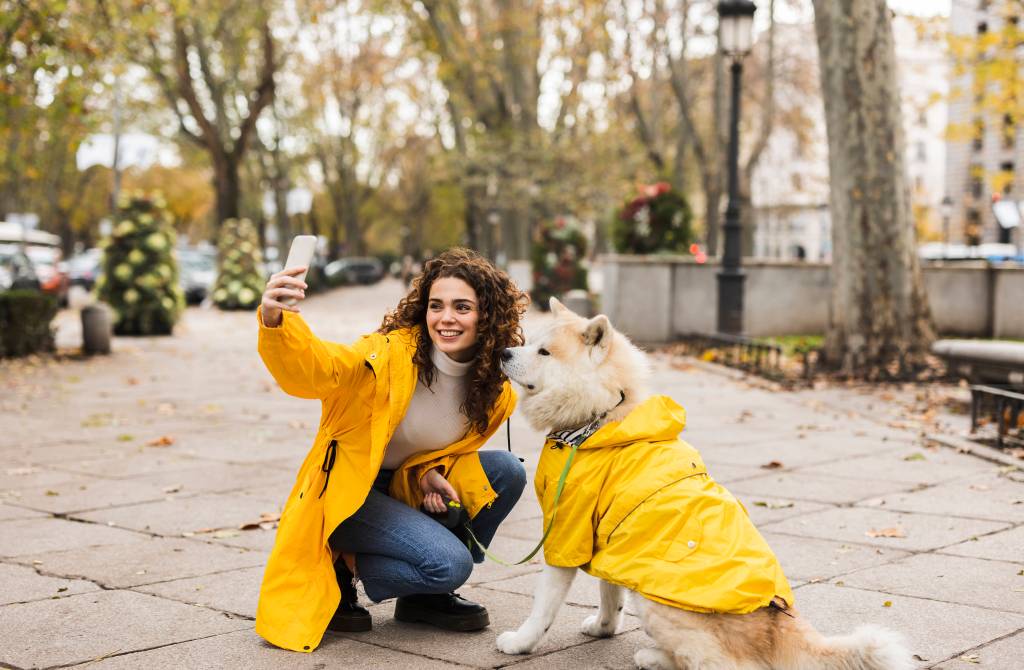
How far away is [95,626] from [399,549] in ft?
4.03

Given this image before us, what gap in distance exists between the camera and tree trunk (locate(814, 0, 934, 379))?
42.3 ft

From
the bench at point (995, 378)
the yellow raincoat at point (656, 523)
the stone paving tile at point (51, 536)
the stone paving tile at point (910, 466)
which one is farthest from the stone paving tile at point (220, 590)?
the bench at point (995, 378)

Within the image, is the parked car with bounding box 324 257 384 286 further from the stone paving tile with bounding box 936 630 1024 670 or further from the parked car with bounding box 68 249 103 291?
the stone paving tile with bounding box 936 630 1024 670

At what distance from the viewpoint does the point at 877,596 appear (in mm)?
4680

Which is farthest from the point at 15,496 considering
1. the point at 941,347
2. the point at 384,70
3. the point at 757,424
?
the point at 384,70

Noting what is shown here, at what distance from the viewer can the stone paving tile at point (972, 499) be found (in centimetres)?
621

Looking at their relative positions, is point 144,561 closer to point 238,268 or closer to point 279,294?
point 279,294

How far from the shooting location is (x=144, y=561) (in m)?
5.32

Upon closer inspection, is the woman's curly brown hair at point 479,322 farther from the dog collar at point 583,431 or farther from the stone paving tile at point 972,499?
the stone paving tile at point 972,499

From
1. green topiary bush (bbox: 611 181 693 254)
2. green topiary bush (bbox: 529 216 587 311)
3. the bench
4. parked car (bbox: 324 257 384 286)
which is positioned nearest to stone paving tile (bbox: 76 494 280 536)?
the bench

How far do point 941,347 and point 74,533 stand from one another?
8.06m

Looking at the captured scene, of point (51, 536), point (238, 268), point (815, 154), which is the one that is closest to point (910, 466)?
point (51, 536)

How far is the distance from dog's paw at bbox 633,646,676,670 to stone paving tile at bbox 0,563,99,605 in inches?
Answer: 96.3

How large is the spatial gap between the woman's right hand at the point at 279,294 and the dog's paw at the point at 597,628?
5.44ft
